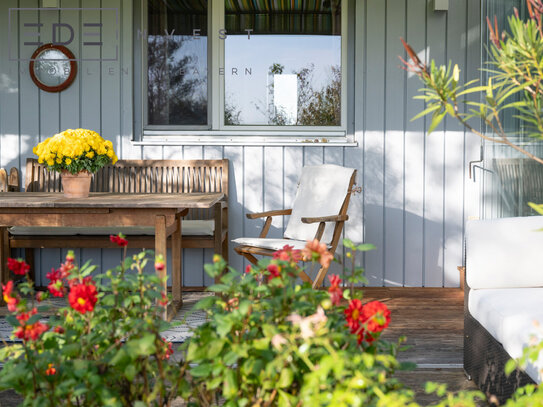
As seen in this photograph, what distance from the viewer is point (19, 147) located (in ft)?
17.1

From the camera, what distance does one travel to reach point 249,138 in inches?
207

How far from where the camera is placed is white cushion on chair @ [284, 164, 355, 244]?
4555 millimetres

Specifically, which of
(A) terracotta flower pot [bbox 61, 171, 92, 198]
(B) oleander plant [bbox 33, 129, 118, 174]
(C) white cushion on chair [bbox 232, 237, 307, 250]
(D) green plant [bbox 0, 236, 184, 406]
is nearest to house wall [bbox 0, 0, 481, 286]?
(C) white cushion on chair [bbox 232, 237, 307, 250]

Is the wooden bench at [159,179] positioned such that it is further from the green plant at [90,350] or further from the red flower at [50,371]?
the red flower at [50,371]

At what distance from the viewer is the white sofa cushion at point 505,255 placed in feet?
8.97

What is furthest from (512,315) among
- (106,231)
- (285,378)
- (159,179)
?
(159,179)

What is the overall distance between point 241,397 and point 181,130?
157 inches

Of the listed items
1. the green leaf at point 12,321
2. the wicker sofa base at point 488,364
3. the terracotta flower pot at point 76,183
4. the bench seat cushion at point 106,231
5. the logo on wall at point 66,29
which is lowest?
the wicker sofa base at point 488,364

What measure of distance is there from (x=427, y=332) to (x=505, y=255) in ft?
3.99

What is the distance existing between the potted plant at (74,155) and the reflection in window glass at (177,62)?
151 cm

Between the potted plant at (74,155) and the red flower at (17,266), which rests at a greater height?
the potted plant at (74,155)

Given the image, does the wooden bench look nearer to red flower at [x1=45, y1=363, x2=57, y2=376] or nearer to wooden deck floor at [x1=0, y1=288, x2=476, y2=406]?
wooden deck floor at [x1=0, y1=288, x2=476, y2=406]

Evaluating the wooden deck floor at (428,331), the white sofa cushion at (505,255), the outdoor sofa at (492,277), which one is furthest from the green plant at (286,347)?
the white sofa cushion at (505,255)

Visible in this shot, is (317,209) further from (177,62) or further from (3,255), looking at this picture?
(3,255)
